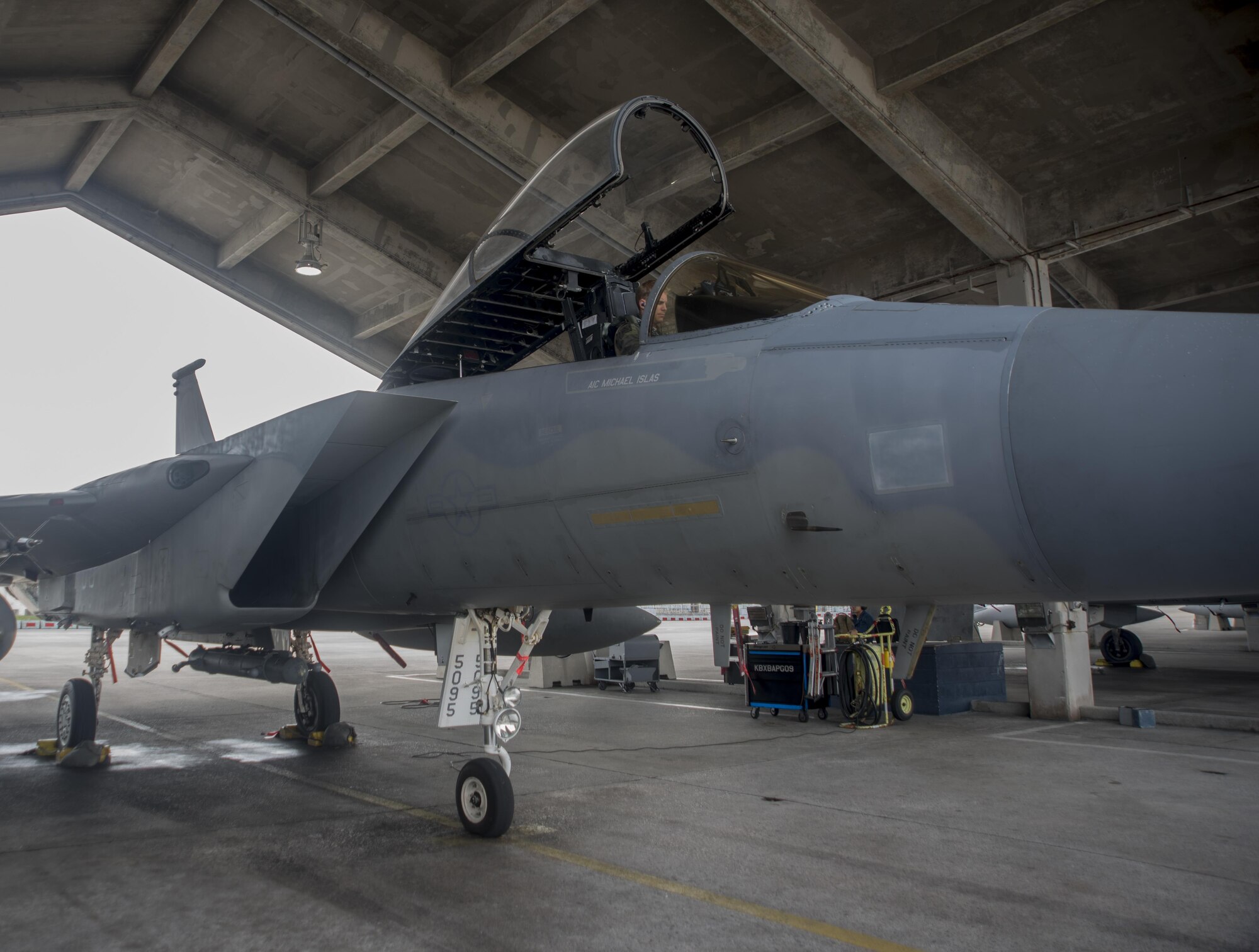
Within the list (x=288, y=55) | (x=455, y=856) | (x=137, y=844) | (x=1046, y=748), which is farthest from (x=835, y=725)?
(x=288, y=55)

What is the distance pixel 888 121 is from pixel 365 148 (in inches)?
259

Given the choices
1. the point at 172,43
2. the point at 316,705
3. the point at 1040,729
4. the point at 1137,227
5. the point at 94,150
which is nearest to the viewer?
the point at 316,705

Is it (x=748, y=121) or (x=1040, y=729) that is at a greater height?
(x=748, y=121)

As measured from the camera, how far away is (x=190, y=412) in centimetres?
986

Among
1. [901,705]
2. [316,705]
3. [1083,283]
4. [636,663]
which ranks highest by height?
[1083,283]

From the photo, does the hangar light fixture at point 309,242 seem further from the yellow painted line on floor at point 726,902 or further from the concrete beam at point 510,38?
the yellow painted line on floor at point 726,902

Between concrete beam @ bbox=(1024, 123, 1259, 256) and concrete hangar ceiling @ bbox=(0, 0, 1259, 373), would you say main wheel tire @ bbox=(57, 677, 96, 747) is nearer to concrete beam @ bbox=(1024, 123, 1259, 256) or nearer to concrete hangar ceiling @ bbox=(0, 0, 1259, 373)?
concrete hangar ceiling @ bbox=(0, 0, 1259, 373)

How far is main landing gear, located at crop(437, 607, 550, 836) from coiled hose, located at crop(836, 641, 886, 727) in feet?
19.2

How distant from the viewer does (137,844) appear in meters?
4.77

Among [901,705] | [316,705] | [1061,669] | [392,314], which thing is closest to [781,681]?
[901,705]

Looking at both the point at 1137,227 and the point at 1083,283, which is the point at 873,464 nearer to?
the point at 1137,227

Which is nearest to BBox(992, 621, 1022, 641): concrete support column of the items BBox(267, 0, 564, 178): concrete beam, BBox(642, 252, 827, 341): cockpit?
BBox(267, 0, 564, 178): concrete beam

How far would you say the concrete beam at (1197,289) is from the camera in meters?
12.3

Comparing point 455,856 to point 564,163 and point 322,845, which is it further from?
point 564,163
